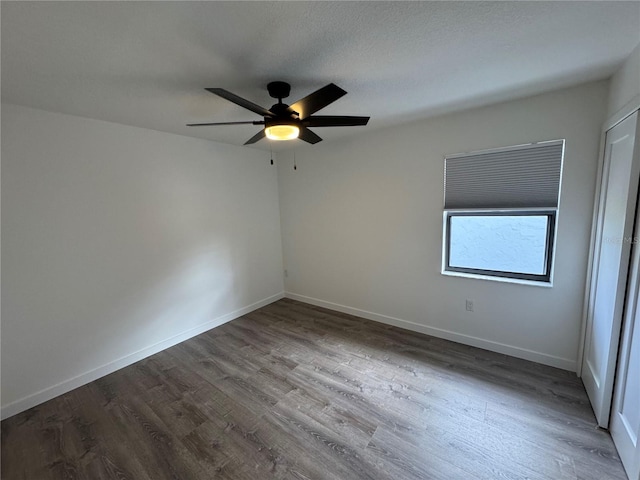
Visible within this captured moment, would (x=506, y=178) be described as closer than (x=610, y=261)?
No

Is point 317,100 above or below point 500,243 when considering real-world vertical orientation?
above

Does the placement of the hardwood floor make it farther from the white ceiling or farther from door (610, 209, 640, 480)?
the white ceiling

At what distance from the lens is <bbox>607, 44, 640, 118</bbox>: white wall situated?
150cm

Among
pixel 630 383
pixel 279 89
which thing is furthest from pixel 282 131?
pixel 630 383

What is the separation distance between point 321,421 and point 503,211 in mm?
2467

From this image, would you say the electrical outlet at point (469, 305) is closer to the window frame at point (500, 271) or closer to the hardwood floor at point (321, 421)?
the window frame at point (500, 271)

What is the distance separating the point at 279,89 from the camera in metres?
1.84

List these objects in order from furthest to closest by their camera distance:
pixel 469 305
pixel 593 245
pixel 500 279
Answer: pixel 469 305, pixel 500 279, pixel 593 245

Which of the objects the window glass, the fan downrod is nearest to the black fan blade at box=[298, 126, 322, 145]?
the fan downrod

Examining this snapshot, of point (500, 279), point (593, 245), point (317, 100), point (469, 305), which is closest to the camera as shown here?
point (317, 100)

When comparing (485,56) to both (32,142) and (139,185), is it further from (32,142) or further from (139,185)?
(32,142)

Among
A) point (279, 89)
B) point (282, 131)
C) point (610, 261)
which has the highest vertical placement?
point (279, 89)

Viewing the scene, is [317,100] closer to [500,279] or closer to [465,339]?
[500,279]

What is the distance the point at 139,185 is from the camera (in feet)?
8.75
